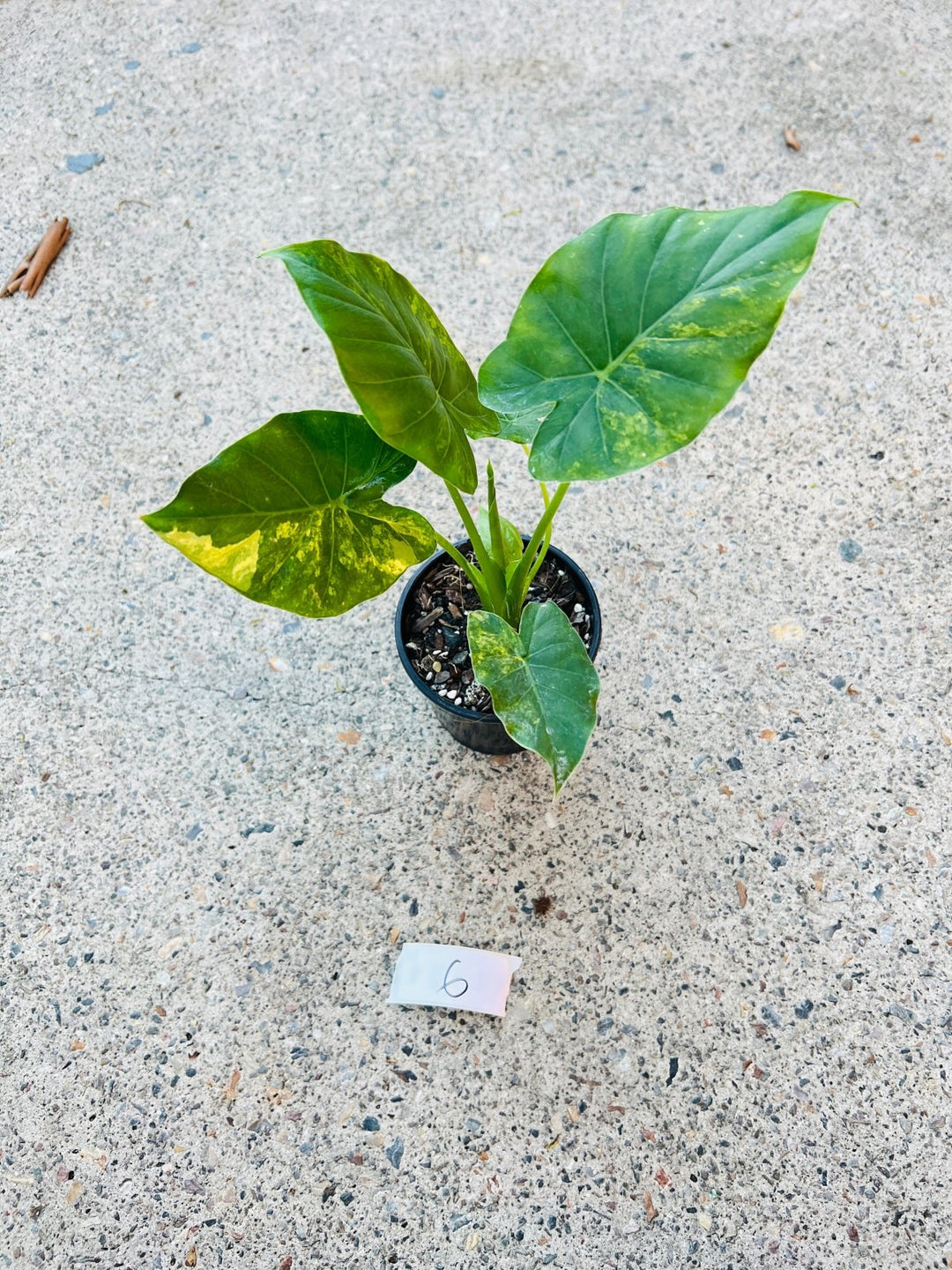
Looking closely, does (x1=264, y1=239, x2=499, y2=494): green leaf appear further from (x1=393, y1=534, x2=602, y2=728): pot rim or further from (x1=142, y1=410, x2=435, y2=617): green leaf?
(x1=393, y1=534, x2=602, y2=728): pot rim

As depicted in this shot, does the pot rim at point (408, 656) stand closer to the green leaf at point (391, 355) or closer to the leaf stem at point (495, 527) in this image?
the leaf stem at point (495, 527)

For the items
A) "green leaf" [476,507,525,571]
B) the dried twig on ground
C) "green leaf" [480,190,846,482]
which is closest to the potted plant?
"green leaf" [480,190,846,482]

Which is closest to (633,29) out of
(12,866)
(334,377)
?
(334,377)

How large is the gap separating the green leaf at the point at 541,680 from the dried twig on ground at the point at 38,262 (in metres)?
1.28

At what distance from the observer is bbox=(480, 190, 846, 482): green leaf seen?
0.78 meters

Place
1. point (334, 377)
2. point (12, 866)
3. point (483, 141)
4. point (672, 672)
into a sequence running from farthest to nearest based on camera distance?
point (483, 141) < point (334, 377) < point (672, 672) < point (12, 866)

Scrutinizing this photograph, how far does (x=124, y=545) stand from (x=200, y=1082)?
782 millimetres

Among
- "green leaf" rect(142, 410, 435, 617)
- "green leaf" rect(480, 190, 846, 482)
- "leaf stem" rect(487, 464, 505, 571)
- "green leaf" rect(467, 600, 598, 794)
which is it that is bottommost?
"green leaf" rect(467, 600, 598, 794)

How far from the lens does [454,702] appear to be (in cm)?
117

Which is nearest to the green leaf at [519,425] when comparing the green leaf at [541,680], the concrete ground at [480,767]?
the green leaf at [541,680]

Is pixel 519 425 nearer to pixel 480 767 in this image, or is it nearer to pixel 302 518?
pixel 302 518

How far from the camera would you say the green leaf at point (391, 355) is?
74cm

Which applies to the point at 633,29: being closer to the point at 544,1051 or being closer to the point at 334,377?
the point at 334,377

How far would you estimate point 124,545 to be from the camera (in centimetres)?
150
